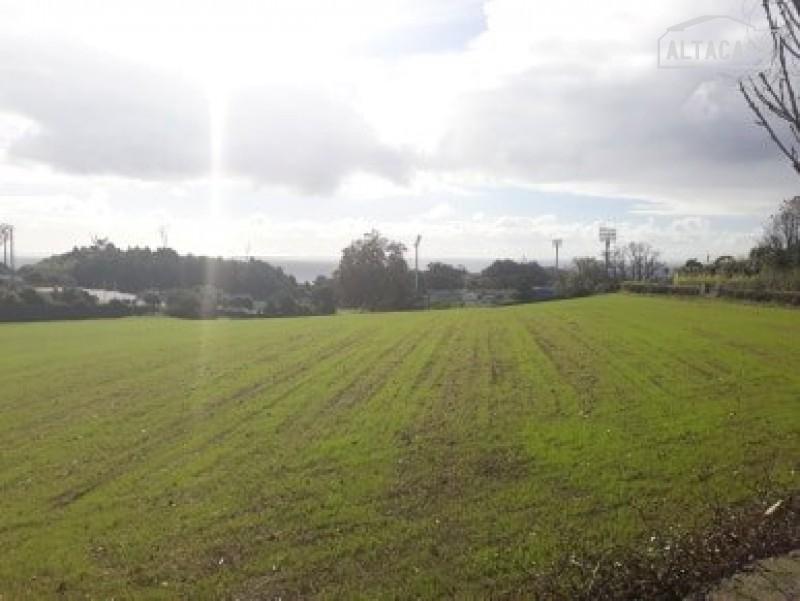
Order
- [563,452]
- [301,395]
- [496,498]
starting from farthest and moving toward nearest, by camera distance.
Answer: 1. [301,395]
2. [563,452]
3. [496,498]

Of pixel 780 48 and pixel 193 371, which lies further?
pixel 193 371

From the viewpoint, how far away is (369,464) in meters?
12.1

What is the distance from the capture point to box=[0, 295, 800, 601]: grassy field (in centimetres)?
820

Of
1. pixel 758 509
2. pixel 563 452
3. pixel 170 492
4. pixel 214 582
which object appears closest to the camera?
pixel 214 582

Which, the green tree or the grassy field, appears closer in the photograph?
the grassy field

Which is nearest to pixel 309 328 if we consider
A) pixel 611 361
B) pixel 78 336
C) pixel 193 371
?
pixel 78 336

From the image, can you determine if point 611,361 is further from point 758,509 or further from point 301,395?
point 758,509

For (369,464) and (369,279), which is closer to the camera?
(369,464)

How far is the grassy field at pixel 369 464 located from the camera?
820 centimetres

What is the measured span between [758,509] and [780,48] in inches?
179

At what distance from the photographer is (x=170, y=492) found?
11.1 metres

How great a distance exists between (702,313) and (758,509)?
120 feet

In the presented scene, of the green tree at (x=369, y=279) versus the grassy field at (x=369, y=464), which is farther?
the green tree at (x=369, y=279)

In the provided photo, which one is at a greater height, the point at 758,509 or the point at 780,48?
the point at 780,48
